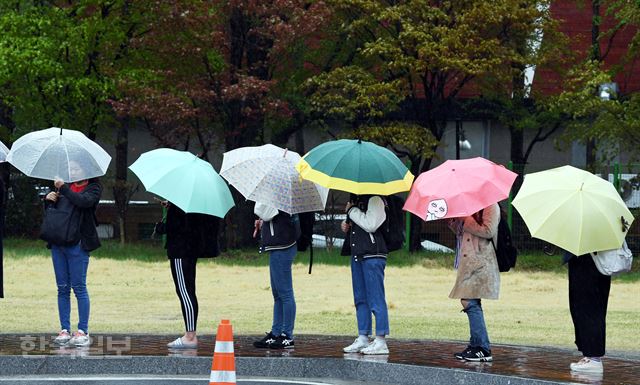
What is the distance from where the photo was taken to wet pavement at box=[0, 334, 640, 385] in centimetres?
1064

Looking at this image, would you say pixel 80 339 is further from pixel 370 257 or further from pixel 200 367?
pixel 370 257

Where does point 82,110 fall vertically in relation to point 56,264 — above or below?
above

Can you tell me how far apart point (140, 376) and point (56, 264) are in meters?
1.74

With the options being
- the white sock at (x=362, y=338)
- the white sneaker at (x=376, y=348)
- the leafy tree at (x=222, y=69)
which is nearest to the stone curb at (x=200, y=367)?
the white sneaker at (x=376, y=348)

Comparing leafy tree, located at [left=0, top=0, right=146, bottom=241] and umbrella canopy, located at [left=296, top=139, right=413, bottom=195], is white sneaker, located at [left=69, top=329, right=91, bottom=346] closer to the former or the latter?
umbrella canopy, located at [left=296, top=139, right=413, bottom=195]

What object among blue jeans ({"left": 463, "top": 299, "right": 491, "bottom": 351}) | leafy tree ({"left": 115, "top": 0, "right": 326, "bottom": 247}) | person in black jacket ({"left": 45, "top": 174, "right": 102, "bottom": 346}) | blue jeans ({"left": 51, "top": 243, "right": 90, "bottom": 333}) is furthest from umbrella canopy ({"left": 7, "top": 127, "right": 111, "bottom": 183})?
leafy tree ({"left": 115, "top": 0, "right": 326, "bottom": 247})

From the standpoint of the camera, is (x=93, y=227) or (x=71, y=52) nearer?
(x=93, y=227)

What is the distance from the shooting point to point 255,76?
32156mm

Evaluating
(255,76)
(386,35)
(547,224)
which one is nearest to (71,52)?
(255,76)

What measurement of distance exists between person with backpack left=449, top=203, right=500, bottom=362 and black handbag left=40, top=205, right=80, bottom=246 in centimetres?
354

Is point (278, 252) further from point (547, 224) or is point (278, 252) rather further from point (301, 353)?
point (547, 224)

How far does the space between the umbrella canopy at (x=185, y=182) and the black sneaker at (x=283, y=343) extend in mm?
1382

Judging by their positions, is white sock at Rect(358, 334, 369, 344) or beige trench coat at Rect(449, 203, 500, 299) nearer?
beige trench coat at Rect(449, 203, 500, 299)

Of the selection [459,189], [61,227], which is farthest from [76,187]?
[459,189]
